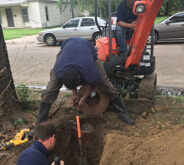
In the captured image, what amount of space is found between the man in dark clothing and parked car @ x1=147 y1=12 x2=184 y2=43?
33.1ft

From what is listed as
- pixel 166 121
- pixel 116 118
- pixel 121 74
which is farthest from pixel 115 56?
pixel 166 121

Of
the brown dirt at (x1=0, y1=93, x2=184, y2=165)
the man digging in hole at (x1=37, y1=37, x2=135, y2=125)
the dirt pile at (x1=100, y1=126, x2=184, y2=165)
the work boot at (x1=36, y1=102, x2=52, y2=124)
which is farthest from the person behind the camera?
the work boot at (x1=36, y1=102, x2=52, y2=124)

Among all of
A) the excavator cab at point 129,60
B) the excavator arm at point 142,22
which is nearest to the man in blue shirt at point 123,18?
the excavator cab at point 129,60

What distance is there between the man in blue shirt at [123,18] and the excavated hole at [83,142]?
1.71m

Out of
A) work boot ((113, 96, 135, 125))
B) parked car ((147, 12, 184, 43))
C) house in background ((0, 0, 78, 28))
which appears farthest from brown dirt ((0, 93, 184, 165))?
house in background ((0, 0, 78, 28))

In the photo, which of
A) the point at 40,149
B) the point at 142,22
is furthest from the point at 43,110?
the point at 142,22

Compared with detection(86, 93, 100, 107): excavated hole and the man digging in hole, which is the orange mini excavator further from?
the man digging in hole

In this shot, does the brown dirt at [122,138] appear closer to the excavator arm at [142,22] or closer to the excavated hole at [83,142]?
the excavated hole at [83,142]

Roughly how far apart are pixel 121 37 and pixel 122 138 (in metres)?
2.14

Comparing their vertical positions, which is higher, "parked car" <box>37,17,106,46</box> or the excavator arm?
the excavator arm

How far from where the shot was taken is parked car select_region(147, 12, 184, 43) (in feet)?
34.6

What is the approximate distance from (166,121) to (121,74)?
4.43 ft

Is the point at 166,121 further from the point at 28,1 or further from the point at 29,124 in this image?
the point at 28,1

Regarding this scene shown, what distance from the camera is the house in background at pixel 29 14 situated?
25000mm
